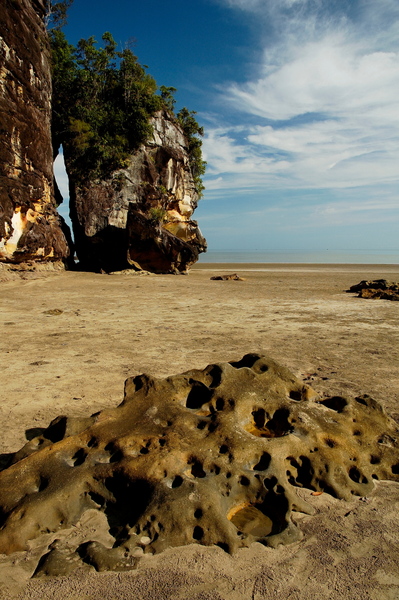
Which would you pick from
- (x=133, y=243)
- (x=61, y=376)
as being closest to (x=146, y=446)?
(x=61, y=376)

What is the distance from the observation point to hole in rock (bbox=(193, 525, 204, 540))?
1868mm

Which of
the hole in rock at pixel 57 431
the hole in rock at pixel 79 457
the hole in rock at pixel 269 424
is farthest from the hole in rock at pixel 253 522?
Result: the hole in rock at pixel 57 431

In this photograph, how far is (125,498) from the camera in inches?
82.8

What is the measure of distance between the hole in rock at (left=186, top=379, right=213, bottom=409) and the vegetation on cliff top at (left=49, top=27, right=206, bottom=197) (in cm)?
2050

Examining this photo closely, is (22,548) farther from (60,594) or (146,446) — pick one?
(146,446)

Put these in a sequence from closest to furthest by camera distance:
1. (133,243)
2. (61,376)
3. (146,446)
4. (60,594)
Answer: (60,594) < (146,446) < (61,376) < (133,243)

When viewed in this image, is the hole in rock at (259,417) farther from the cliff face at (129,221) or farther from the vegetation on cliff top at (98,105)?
the vegetation on cliff top at (98,105)

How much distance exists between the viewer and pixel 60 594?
1568 millimetres

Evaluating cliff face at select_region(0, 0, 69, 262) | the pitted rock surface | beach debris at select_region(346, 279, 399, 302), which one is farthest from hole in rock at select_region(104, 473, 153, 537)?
cliff face at select_region(0, 0, 69, 262)

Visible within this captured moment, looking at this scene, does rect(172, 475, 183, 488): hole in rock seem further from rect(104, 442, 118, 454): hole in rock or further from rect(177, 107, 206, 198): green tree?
rect(177, 107, 206, 198): green tree

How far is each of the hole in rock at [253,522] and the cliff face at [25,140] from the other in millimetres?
13716

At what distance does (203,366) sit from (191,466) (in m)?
2.46

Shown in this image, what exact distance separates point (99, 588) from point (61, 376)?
9.42 feet

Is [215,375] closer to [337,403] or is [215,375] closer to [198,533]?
[337,403]
